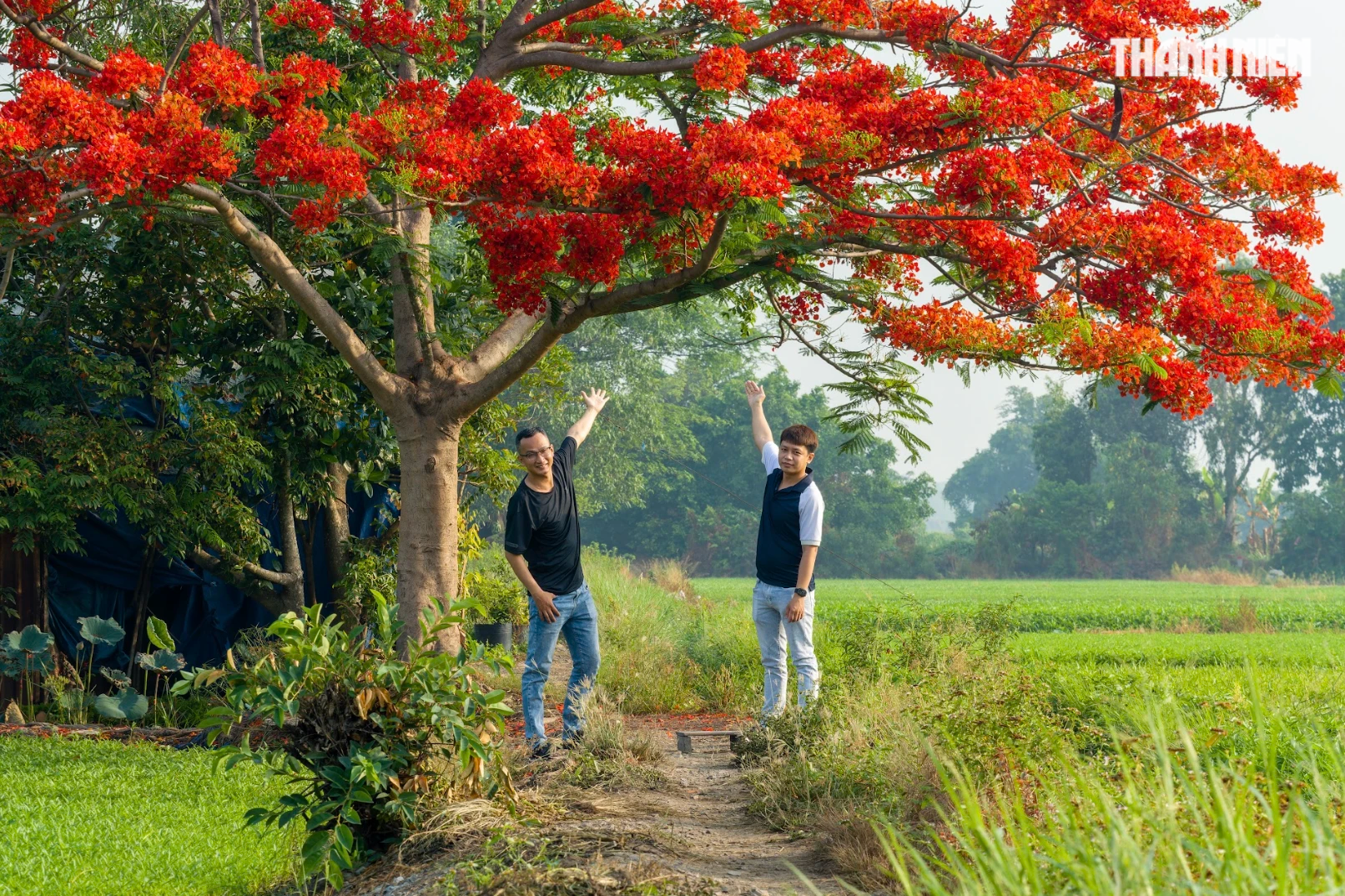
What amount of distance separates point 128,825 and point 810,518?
404 cm

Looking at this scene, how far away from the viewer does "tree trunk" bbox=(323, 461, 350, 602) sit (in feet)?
34.5

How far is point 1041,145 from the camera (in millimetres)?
6516

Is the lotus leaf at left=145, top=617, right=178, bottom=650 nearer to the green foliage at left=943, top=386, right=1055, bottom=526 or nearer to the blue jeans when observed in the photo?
the blue jeans

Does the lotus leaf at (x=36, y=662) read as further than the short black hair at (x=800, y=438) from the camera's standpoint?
Yes

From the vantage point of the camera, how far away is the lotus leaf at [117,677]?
31.9 feet

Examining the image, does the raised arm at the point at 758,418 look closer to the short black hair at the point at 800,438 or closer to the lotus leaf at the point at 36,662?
the short black hair at the point at 800,438

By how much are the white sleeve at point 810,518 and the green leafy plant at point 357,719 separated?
228 cm

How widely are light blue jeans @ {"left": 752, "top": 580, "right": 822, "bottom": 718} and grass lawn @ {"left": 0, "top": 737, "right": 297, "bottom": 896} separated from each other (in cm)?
290

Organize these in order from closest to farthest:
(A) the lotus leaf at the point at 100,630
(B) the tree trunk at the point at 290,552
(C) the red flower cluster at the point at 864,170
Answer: (C) the red flower cluster at the point at 864,170
(A) the lotus leaf at the point at 100,630
(B) the tree trunk at the point at 290,552

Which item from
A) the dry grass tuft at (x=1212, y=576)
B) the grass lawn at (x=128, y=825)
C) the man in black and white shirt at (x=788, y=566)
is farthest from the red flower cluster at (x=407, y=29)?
the dry grass tuft at (x=1212, y=576)

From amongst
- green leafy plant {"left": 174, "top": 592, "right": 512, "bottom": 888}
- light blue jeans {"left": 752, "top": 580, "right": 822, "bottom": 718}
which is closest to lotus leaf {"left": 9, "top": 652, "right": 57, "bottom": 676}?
green leafy plant {"left": 174, "top": 592, "right": 512, "bottom": 888}

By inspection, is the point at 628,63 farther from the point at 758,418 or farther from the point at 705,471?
the point at 705,471

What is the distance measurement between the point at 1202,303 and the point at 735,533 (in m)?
49.3

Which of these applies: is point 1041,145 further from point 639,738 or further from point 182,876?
point 182,876
